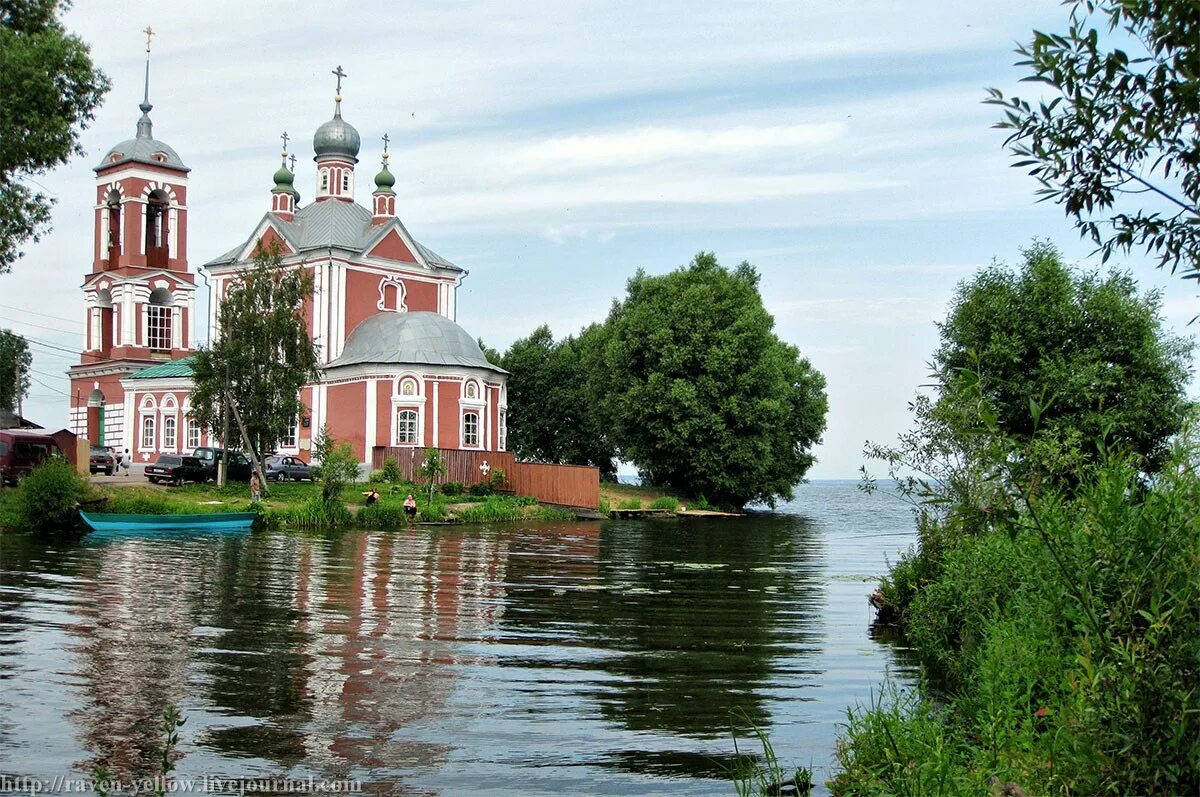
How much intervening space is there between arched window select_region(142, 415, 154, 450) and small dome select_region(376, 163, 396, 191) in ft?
56.5

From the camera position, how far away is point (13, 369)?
9250 centimetres

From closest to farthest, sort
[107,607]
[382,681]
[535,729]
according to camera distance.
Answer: [535,729], [382,681], [107,607]

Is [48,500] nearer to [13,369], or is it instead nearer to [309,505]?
[309,505]

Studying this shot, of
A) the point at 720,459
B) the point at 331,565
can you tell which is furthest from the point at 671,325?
the point at 331,565

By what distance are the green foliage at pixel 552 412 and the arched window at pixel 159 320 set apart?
67.1ft

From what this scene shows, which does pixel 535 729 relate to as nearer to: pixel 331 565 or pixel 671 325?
pixel 331 565

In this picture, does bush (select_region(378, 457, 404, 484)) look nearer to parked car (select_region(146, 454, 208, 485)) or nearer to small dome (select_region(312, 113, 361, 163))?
parked car (select_region(146, 454, 208, 485))

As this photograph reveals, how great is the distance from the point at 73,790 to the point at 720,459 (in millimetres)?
51571

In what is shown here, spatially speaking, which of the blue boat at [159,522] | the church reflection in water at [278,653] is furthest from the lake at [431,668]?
the blue boat at [159,522]

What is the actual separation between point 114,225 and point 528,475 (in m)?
30.3

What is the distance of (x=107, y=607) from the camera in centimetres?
1898

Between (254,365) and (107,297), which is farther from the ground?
(107,297)

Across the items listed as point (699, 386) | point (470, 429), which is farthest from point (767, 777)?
point (699, 386)

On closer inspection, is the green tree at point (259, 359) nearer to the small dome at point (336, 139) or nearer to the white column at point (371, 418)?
the white column at point (371, 418)
